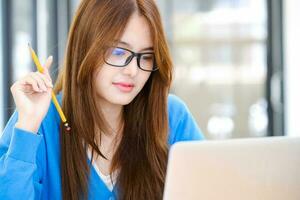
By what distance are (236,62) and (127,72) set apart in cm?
287

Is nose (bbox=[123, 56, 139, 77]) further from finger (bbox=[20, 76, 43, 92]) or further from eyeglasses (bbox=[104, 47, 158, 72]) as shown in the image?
finger (bbox=[20, 76, 43, 92])

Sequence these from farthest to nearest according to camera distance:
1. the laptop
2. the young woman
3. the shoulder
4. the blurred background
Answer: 1. the blurred background
2. the shoulder
3. the young woman
4. the laptop

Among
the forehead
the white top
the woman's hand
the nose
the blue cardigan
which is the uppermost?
the forehead

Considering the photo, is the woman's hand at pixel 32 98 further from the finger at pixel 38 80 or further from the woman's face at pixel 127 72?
the woman's face at pixel 127 72

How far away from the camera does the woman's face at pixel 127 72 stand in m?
1.24

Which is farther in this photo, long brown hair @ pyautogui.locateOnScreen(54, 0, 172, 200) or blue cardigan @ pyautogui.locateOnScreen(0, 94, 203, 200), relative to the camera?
long brown hair @ pyautogui.locateOnScreen(54, 0, 172, 200)

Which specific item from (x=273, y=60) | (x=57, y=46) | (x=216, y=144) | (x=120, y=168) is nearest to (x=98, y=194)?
(x=120, y=168)

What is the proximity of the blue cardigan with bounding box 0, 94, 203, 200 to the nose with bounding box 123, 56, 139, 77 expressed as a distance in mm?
219

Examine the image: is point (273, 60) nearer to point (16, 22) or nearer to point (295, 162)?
point (16, 22)

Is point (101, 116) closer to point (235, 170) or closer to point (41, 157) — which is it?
point (41, 157)

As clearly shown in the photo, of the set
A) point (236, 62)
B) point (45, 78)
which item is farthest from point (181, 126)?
point (236, 62)

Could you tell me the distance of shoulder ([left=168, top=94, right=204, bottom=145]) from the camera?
1411 millimetres

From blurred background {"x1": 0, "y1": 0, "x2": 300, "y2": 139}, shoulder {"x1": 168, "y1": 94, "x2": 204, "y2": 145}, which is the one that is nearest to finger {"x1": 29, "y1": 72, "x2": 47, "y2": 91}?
shoulder {"x1": 168, "y1": 94, "x2": 204, "y2": 145}

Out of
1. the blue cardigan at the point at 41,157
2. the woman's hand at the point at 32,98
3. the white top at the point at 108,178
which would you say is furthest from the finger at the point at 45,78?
the white top at the point at 108,178
